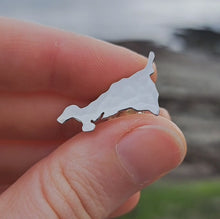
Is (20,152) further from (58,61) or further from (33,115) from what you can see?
(58,61)

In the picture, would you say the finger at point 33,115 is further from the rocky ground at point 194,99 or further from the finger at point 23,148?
the rocky ground at point 194,99

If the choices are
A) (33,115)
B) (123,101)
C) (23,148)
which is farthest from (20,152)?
(123,101)

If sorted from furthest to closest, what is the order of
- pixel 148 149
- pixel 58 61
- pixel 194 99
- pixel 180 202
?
pixel 194 99 → pixel 180 202 → pixel 58 61 → pixel 148 149

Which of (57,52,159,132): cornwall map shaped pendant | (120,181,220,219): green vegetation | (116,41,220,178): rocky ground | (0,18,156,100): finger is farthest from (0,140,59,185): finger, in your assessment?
(116,41,220,178): rocky ground

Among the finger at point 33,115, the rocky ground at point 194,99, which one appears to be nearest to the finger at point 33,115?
the finger at point 33,115

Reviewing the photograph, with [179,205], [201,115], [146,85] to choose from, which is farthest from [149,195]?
[146,85]

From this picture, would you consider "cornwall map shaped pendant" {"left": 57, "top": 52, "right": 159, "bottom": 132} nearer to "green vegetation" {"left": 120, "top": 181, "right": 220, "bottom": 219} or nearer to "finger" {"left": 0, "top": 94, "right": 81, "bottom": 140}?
"finger" {"left": 0, "top": 94, "right": 81, "bottom": 140}
